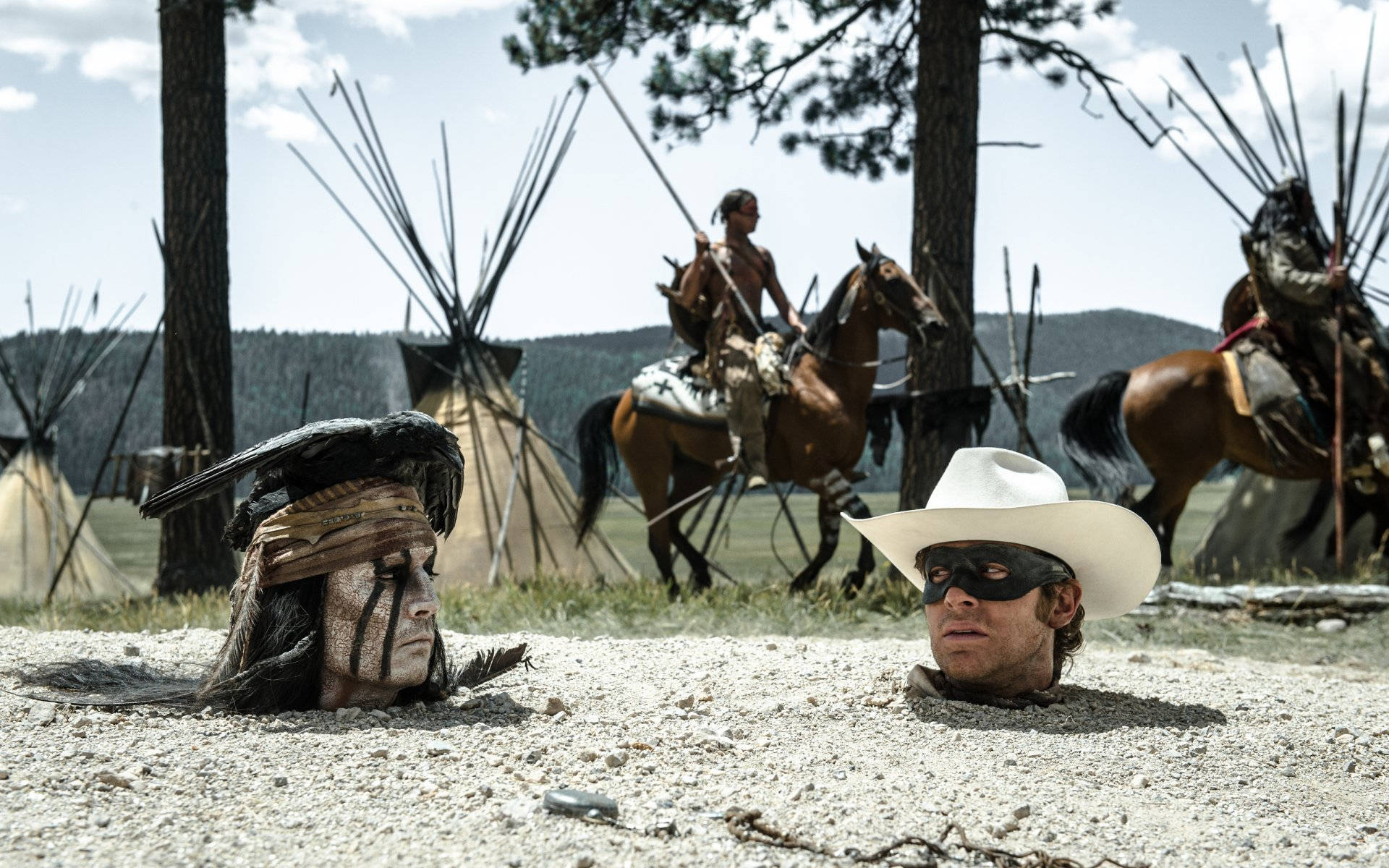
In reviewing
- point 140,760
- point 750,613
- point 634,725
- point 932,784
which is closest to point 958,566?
point 932,784

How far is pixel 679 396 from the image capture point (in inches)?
251

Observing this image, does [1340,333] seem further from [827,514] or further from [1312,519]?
[827,514]

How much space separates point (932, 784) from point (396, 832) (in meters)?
1.10

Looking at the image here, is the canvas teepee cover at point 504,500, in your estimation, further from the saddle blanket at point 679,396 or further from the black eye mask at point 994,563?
the black eye mask at point 994,563

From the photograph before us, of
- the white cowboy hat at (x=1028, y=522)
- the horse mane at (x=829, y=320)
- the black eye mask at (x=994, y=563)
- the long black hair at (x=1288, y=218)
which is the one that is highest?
the long black hair at (x=1288, y=218)

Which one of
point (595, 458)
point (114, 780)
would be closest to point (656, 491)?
point (595, 458)

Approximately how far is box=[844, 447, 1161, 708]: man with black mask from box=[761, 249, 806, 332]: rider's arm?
308 cm

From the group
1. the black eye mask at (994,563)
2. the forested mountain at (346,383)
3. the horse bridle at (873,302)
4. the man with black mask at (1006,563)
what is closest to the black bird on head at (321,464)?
the man with black mask at (1006,563)

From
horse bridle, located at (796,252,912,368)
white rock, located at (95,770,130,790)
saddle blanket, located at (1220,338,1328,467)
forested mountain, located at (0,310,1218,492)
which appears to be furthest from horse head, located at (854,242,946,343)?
forested mountain, located at (0,310,1218,492)

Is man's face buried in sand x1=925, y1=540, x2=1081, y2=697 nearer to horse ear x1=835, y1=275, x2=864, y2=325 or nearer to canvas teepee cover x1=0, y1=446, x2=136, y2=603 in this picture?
horse ear x1=835, y1=275, x2=864, y2=325

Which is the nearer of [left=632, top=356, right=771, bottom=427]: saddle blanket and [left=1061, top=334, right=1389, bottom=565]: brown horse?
[left=632, top=356, right=771, bottom=427]: saddle blanket

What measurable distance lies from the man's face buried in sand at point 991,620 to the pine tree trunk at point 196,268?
5.06 meters

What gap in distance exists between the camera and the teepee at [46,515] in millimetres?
7145

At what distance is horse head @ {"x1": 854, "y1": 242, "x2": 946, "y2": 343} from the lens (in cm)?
586
